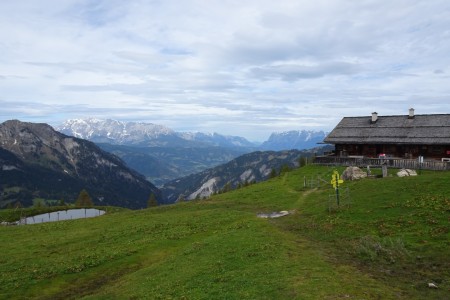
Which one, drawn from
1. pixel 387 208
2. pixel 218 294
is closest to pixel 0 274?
pixel 218 294

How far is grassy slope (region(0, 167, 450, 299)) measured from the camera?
21.5 m

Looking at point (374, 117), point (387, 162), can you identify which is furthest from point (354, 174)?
point (374, 117)

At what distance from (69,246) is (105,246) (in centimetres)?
459

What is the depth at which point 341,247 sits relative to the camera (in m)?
29.2

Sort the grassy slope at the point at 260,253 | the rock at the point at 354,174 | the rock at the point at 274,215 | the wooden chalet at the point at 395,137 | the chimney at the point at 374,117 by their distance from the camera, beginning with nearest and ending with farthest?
the grassy slope at the point at 260,253, the rock at the point at 274,215, the rock at the point at 354,174, the wooden chalet at the point at 395,137, the chimney at the point at 374,117

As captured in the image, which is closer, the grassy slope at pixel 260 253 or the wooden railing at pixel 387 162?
the grassy slope at pixel 260 253

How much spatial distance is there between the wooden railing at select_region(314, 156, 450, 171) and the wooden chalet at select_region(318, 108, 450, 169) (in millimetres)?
1331

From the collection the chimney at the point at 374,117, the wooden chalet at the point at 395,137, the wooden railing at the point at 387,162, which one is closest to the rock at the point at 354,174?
the wooden railing at the point at 387,162

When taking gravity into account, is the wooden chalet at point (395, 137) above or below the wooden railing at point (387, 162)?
above

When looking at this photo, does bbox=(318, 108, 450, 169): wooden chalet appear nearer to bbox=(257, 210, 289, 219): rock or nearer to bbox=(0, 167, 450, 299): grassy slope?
bbox=(0, 167, 450, 299): grassy slope

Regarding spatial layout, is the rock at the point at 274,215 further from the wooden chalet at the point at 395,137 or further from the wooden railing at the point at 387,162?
the wooden chalet at the point at 395,137

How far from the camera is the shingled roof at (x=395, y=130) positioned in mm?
70625

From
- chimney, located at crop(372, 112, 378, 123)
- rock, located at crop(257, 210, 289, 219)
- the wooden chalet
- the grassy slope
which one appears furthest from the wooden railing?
rock, located at crop(257, 210, 289, 219)

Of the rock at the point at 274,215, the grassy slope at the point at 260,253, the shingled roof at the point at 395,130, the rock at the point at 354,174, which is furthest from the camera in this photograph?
the shingled roof at the point at 395,130
